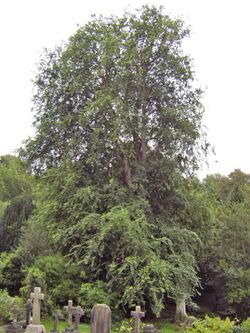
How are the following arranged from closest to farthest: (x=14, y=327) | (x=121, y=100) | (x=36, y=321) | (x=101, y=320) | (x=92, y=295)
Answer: (x=101, y=320) → (x=36, y=321) → (x=14, y=327) → (x=92, y=295) → (x=121, y=100)

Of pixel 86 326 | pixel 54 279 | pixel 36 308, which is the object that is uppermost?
pixel 54 279

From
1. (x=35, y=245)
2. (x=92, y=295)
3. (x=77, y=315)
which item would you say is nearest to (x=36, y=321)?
(x=77, y=315)

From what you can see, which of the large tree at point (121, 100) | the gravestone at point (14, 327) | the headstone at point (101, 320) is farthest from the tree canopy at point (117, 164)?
the headstone at point (101, 320)

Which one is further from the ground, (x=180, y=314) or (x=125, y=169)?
(x=125, y=169)

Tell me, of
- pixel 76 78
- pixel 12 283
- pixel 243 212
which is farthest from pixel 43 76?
pixel 243 212

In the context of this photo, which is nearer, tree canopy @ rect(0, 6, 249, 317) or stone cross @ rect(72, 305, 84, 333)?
stone cross @ rect(72, 305, 84, 333)

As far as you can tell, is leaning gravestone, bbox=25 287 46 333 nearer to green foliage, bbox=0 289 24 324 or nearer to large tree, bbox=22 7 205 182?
green foliage, bbox=0 289 24 324

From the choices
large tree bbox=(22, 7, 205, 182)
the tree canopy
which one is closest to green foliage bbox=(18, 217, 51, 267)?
the tree canopy

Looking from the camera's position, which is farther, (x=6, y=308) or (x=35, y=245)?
(x=35, y=245)

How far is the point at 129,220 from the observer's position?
1838 centimetres

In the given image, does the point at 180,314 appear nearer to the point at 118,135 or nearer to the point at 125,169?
the point at 125,169

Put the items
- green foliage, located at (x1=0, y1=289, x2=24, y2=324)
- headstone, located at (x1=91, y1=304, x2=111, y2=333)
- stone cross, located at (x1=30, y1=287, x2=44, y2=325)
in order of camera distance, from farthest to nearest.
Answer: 1. green foliage, located at (x1=0, y1=289, x2=24, y2=324)
2. stone cross, located at (x1=30, y1=287, x2=44, y2=325)
3. headstone, located at (x1=91, y1=304, x2=111, y2=333)

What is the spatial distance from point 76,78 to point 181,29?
20.0 ft

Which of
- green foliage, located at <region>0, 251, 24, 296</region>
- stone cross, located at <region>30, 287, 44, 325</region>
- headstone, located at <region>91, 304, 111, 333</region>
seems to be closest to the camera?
headstone, located at <region>91, 304, 111, 333</region>
